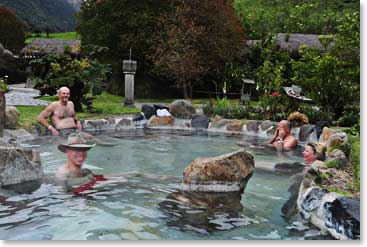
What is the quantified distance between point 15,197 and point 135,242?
194cm

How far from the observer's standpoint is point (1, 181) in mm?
5066

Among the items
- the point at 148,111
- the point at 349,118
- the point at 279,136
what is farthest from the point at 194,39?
the point at 279,136

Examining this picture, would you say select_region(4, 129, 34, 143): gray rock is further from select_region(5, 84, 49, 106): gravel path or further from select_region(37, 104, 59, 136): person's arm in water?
select_region(5, 84, 49, 106): gravel path

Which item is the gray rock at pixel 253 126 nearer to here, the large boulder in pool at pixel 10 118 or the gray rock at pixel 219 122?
the gray rock at pixel 219 122

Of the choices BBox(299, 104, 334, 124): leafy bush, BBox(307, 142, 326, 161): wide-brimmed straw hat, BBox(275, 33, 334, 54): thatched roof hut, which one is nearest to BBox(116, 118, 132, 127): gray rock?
BBox(299, 104, 334, 124): leafy bush

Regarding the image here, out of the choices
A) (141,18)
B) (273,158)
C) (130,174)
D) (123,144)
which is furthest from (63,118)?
(141,18)

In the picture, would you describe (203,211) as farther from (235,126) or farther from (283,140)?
(235,126)

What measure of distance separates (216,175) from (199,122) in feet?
21.1

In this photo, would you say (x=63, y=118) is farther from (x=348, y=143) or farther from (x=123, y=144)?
(x=348, y=143)

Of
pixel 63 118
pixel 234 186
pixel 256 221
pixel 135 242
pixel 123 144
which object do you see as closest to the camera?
pixel 135 242

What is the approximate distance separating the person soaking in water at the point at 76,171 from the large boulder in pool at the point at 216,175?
1162 millimetres

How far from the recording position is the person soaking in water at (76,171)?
17.5 ft

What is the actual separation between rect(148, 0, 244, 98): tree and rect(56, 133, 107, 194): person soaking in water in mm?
10948

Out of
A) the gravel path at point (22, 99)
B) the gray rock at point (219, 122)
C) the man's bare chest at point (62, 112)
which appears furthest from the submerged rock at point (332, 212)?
the gravel path at point (22, 99)
